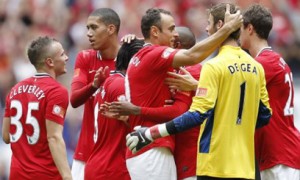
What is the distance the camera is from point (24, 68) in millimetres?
21781

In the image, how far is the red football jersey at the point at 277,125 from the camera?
41.8 feet

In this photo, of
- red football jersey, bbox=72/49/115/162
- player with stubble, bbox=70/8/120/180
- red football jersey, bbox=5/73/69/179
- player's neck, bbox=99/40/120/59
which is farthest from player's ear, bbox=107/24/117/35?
red football jersey, bbox=5/73/69/179

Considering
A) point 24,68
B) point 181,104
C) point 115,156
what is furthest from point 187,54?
point 24,68

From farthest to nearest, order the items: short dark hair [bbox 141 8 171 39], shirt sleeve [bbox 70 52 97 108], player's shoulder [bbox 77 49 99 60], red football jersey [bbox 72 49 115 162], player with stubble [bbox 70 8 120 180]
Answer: player's shoulder [bbox 77 49 99 60] < red football jersey [bbox 72 49 115 162] < player with stubble [bbox 70 8 120 180] < shirt sleeve [bbox 70 52 97 108] < short dark hair [bbox 141 8 171 39]

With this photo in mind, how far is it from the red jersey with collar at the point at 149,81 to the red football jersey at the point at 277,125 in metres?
1.10

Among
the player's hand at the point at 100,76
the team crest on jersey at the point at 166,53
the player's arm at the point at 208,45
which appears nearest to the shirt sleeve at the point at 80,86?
the player's hand at the point at 100,76

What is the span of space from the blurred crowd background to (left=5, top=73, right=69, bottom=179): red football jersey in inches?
241

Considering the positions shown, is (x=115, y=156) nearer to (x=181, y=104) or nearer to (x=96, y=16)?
(x=181, y=104)

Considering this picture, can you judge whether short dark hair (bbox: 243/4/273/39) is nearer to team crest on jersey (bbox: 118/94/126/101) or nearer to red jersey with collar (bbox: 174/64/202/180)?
red jersey with collar (bbox: 174/64/202/180)

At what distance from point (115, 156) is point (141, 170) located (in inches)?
28.3

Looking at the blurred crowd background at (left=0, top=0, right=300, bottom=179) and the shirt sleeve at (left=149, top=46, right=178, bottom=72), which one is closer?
the shirt sleeve at (left=149, top=46, right=178, bottom=72)

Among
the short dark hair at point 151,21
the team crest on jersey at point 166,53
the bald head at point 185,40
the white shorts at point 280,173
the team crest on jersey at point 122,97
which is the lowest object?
the white shorts at point 280,173

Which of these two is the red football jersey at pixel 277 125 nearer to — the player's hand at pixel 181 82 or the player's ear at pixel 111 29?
the player's hand at pixel 181 82

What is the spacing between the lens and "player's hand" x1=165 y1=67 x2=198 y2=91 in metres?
12.2
